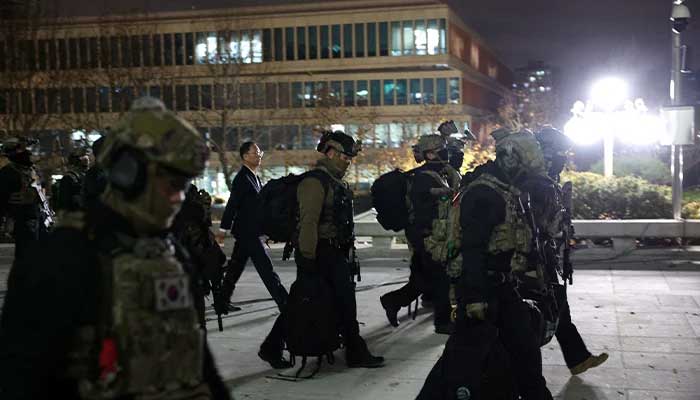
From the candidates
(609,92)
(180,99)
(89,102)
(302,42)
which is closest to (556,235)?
(609,92)

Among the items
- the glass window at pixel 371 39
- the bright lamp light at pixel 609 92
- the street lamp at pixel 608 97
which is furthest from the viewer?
the glass window at pixel 371 39

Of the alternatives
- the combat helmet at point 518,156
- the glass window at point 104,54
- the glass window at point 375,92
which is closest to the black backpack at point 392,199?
the combat helmet at point 518,156

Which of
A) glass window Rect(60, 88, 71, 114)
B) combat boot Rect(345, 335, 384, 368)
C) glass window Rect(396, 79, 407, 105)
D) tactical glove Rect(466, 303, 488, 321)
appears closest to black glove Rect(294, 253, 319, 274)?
combat boot Rect(345, 335, 384, 368)

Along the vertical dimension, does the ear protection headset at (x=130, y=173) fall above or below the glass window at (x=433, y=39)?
below

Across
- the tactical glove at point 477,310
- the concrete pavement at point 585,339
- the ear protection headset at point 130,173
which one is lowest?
the concrete pavement at point 585,339

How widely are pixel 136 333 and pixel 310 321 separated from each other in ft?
13.0

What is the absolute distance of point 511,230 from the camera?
4.90 meters

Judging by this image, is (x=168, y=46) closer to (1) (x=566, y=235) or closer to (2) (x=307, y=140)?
(2) (x=307, y=140)

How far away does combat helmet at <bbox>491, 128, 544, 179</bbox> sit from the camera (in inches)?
196

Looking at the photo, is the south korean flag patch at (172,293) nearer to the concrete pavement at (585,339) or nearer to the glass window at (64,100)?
the concrete pavement at (585,339)

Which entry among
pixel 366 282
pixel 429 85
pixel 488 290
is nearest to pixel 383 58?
pixel 429 85

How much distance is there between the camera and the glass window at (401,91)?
6900 cm

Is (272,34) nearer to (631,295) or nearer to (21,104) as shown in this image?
(21,104)

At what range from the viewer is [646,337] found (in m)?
7.81
